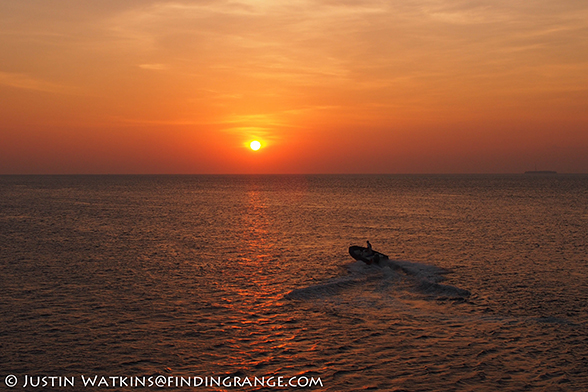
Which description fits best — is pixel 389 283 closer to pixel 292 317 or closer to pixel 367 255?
pixel 367 255

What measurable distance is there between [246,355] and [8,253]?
35913mm

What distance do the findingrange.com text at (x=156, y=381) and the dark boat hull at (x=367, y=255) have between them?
23.2 metres

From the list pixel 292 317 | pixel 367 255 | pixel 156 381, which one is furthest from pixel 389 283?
pixel 156 381

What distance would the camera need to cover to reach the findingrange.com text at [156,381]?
1772 centimetres

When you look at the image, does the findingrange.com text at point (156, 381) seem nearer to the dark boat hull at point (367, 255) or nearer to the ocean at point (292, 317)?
the ocean at point (292, 317)

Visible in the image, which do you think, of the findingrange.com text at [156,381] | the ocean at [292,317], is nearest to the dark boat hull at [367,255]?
the ocean at [292,317]

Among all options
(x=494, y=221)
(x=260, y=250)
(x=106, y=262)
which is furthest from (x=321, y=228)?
(x=106, y=262)

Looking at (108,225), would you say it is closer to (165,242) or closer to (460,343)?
(165,242)

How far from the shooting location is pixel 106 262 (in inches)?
1663

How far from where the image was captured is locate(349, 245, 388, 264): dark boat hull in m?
40.7

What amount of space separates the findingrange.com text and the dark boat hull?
76.2 feet

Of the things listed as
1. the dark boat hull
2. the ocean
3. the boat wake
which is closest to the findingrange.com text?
the ocean

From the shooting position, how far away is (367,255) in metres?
41.2

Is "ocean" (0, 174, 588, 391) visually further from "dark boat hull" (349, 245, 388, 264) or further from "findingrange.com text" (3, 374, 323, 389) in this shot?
"dark boat hull" (349, 245, 388, 264)
